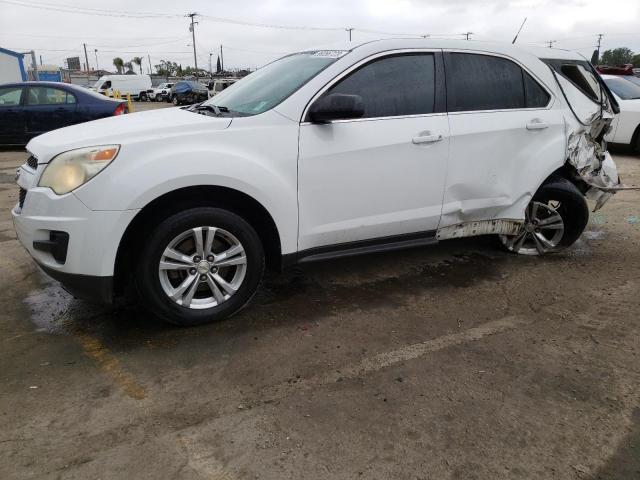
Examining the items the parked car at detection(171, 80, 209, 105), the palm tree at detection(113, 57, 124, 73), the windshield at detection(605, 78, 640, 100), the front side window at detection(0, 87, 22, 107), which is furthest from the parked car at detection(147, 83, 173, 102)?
the palm tree at detection(113, 57, 124, 73)

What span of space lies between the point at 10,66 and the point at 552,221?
3093cm

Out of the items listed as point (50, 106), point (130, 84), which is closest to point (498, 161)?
point (50, 106)

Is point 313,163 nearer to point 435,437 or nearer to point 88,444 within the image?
point 435,437

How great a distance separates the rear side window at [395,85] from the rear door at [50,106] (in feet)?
27.9

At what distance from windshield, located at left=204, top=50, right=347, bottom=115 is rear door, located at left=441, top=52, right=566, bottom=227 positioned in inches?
39.1

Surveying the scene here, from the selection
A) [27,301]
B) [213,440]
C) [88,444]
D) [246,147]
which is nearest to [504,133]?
[246,147]

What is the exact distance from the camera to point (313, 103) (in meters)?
3.32

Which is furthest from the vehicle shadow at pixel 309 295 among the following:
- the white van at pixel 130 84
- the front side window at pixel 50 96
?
the white van at pixel 130 84

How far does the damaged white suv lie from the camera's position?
291 cm

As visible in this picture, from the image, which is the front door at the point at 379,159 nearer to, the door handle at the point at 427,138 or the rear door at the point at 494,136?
the door handle at the point at 427,138

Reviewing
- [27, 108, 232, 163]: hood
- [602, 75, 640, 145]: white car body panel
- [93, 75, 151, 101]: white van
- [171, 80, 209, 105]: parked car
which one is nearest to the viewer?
[27, 108, 232, 163]: hood

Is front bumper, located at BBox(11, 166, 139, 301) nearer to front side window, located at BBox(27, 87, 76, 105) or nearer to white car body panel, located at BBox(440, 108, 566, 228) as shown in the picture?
white car body panel, located at BBox(440, 108, 566, 228)

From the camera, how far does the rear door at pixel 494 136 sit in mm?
3842

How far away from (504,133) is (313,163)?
5.42 ft
